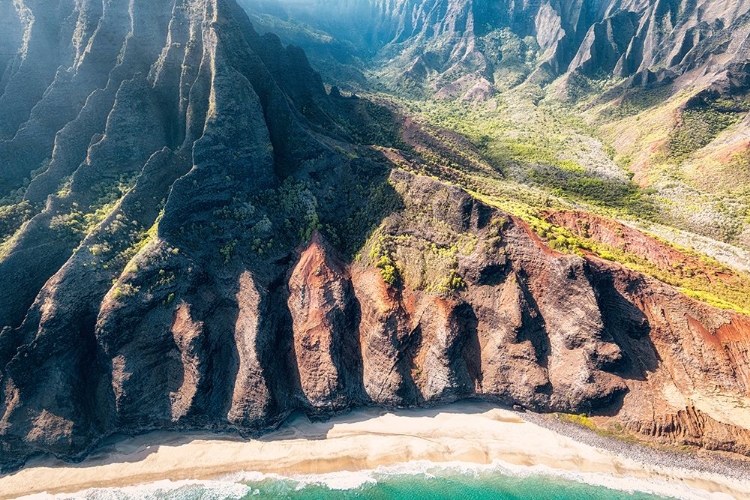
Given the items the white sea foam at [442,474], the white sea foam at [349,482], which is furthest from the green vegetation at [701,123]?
the white sea foam at [442,474]

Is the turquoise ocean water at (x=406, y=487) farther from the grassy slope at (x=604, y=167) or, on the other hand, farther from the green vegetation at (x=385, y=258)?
the grassy slope at (x=604, y=167)

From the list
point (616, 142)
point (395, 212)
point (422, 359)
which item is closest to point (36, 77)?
point (395, 212)

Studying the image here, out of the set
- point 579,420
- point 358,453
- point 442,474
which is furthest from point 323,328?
point 579,420

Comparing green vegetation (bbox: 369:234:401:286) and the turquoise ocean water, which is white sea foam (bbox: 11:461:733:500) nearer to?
the turquoise ocean water

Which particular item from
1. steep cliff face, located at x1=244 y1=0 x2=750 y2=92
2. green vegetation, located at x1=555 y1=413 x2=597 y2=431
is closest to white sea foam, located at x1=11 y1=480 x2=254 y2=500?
green vegetation, located at x1=555 y1=413 x2=597 y2=431

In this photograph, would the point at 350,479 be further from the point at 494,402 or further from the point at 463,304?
the point at 463,304

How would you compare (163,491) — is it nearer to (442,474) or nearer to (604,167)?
(442,474)

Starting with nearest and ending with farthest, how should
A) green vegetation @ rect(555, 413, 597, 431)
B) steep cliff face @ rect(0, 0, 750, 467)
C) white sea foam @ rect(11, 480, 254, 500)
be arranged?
white sea foam @ rect(11, 480, 254, 500) < steep cliff face @ rect(0, 0, 750, 467) < green vegetation @ rect(555, 413, 597, 431)
